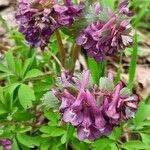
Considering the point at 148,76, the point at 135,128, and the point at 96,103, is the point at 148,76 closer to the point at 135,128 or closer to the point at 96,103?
the point at 135,128

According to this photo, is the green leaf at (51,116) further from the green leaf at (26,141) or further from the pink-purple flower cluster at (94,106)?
the pink-purple flower cluster at (94,106)

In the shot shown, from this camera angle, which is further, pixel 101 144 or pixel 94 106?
pixel 101 144

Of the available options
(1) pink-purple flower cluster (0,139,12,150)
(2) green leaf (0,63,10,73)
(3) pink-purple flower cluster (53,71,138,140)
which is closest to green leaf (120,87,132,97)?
(3) pink-purple flower cluster (53,71,138,140)

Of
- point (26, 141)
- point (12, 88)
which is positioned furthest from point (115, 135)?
point (12, 88)

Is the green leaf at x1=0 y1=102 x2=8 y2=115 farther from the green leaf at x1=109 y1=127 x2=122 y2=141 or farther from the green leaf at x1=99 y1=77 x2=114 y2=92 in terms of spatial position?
the green leaf at x1=99 y1=77 x2=114 y2=92

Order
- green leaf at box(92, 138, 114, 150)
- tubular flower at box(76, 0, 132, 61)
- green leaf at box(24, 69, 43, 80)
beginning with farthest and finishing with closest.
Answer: green leaf at box(24, 69, 43, 80) → green leaf at box(92, 138, 114, 150) → tubular flower at box(76, 0, 132, 61)

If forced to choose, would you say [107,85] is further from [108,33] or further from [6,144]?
[6,144]
